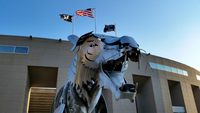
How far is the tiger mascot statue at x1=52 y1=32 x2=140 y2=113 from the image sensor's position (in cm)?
177

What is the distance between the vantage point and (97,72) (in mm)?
2086

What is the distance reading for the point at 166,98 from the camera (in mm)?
23812

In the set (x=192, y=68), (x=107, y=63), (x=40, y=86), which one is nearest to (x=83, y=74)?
(x=107, y=63)

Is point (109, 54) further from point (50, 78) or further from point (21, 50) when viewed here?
point (50, 78)

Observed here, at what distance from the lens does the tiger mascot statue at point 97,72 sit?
5.81ft

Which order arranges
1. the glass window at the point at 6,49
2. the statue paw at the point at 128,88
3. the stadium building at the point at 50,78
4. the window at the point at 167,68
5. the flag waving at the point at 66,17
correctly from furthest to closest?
the window at the point at 167,68 < the glass window at the point at 6,49 < the stadium building at the point at 50,78 < the flag waving at the point at 66,17 < the statue paw at the point at 128,88

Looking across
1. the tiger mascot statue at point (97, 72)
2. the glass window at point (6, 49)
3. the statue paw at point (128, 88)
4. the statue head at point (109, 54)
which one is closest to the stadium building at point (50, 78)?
the glass window at point (6, 49)

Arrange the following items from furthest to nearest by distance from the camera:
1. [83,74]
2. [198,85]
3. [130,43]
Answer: [198,85] → [83,74] → [130,43]

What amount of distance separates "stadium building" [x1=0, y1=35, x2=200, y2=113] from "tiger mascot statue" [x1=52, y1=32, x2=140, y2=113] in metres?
10.9

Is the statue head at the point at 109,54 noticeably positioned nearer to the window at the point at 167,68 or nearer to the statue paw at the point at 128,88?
the statue paw at the point at 128,88

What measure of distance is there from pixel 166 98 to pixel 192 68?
35.2 ft

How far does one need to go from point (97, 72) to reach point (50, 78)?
20.3 m

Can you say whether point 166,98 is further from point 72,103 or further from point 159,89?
point 72,103

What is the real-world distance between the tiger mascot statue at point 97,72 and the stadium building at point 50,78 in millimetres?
10926
